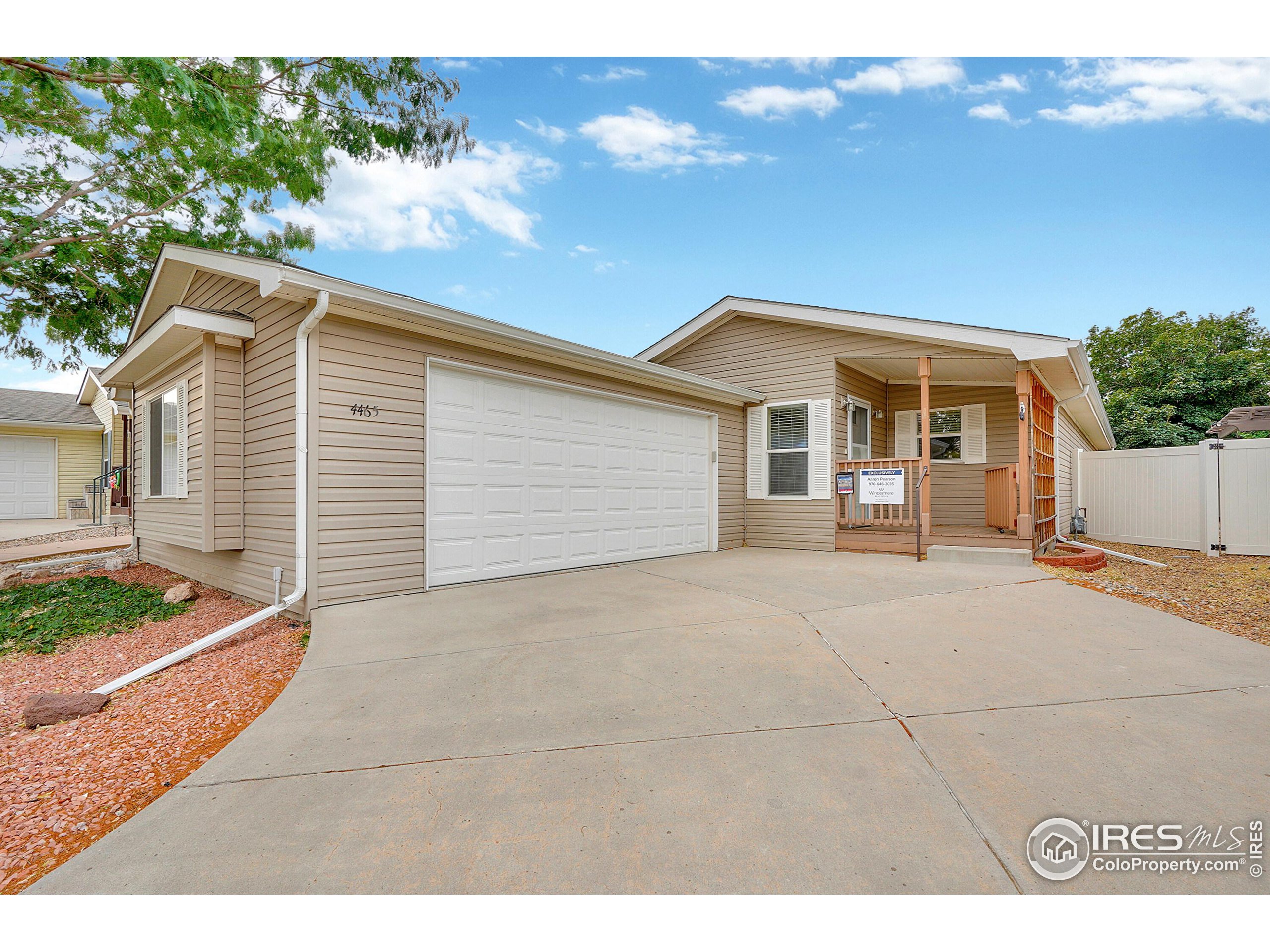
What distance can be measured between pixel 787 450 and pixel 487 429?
16.4 feet

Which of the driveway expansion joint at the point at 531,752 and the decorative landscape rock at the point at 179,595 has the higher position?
the driveway expansion joint at the point at 531,752

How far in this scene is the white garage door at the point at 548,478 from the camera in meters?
5.61

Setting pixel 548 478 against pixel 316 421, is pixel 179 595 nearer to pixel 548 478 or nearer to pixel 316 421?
pixel 316 421

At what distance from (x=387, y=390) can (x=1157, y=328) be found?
30.4m

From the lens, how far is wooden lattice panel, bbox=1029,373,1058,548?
7.72m

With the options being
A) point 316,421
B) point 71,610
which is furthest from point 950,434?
point 71,610

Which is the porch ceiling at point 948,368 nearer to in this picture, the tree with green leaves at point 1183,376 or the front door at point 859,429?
the front door at point 859,429

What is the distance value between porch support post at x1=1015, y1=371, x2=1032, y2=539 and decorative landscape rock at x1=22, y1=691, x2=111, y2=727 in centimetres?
877

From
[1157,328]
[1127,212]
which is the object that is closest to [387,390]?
[1127,212]

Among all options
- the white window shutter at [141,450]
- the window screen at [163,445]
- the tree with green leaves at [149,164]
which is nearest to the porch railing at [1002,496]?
the tree with green leaves at [149,164]

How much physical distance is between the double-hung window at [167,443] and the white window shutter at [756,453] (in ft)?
24.7

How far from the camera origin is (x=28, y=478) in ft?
49.4

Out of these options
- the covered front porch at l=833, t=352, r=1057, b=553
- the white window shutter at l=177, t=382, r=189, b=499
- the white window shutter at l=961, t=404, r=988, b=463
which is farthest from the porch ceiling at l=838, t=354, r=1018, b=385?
the white window shutter at l=177, t=382, r=189, b=499

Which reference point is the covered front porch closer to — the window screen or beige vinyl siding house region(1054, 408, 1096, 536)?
beige vinyl siding house region(1054, 408, 1096, 536)
